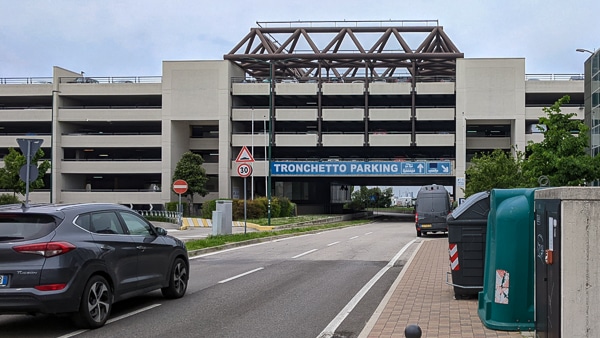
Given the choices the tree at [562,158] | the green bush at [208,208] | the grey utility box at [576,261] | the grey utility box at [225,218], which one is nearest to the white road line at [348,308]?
the grey utility box at [576,261]

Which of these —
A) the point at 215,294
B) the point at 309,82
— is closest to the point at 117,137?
the point at 309,82

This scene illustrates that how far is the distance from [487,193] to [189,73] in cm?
5767

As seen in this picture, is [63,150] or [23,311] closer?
[23,311]

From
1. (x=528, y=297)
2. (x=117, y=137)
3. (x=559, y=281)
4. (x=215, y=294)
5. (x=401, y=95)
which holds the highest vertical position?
(x=401, y=95)

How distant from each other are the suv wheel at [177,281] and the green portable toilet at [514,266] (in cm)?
530

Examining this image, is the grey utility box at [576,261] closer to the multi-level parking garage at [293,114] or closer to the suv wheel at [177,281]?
the suv wheel at [177,281]

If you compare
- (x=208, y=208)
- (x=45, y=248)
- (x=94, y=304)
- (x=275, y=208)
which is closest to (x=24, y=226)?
(x=45, y=248)

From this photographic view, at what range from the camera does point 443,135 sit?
208ft

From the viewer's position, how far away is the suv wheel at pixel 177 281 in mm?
10594

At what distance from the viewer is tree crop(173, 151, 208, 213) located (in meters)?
61.2

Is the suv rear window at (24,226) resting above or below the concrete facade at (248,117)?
below

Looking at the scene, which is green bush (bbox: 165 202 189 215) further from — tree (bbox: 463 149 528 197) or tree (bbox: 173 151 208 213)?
tree (bbox: 463 149 528 197)

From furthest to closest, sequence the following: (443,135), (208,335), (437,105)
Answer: (437,105) → (443,135) → (208,335)

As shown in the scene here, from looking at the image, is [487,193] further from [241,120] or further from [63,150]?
[63,150]
